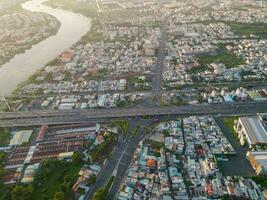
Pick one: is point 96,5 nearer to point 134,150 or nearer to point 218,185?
point 134,150

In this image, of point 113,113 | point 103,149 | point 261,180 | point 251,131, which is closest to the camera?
point 261,180

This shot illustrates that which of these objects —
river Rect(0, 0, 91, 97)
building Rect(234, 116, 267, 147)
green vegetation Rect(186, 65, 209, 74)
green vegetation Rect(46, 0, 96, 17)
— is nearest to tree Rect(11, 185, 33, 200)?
building Rect(234, 116, 267, 147)

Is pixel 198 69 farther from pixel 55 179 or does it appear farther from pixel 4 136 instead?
pixel 4 136

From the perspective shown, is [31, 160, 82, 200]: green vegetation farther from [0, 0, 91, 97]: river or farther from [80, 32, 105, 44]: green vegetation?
[80, 32, 105, 44]: green vegetation

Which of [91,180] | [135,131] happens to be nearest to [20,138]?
[91,180]

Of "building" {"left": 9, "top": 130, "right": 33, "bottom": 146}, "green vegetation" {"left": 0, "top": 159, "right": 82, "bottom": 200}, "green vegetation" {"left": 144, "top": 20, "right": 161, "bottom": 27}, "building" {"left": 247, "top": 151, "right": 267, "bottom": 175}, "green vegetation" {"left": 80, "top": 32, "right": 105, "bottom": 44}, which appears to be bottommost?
"green vegetation" {"left": 0, "top": 159, "right": 82, "bottom": 200}

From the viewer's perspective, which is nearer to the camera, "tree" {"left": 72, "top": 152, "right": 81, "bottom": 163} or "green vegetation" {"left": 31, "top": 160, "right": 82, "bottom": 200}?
"green vegetation" {"left": 31, "top": 160, "right": 82, "bottom": 200}
